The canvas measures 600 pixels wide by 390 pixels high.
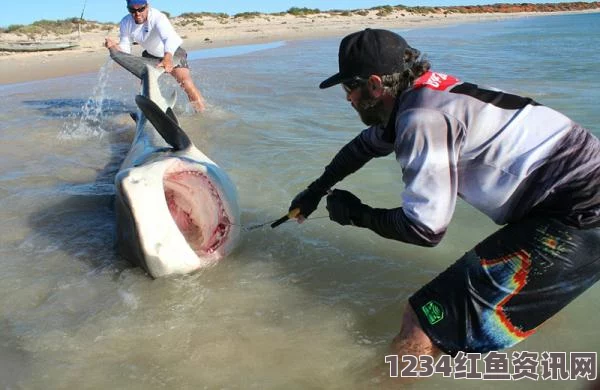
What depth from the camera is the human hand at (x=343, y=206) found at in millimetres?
2656

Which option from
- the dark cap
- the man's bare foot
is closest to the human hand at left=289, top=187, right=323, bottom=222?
the dark cap

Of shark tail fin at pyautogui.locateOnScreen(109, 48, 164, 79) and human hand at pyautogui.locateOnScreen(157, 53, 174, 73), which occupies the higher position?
shark tail fin at pyautogui.locateOnScreen(109, 48, 164, 79)

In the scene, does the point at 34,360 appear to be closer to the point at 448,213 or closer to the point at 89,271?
the point at 89,271

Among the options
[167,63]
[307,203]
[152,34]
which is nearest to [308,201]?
[307,203]

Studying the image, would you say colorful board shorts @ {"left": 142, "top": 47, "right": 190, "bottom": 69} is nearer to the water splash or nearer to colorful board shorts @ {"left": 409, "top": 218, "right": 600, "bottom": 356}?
the water splash

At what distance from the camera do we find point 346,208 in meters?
2.67

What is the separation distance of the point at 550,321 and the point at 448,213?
1093 millimetres

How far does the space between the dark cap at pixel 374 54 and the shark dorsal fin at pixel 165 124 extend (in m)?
1.62

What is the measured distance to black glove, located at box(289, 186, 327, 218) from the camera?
10.3 ft

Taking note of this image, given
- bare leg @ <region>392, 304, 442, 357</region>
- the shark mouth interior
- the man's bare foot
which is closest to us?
bare leg @ <region>392, 304, 442, 357</region>

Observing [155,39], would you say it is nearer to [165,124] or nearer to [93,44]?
[165,124]

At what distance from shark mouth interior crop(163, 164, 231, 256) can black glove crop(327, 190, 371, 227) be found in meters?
0.93

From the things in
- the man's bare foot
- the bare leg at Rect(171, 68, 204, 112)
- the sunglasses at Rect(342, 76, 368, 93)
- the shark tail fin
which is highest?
the sunglasses at Rect(342, 76, 368, 93)

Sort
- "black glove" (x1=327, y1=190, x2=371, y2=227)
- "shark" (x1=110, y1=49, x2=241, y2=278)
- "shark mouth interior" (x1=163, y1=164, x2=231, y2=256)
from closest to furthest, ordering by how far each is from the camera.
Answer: "black glove" (x1=327, y1=190, x2=371, y2=227)
"shark" (x1=110, y1=49, x2=241, y2=278)
"shark mouth interior" (x1=163, y1=164, x2=231, y2=256)
